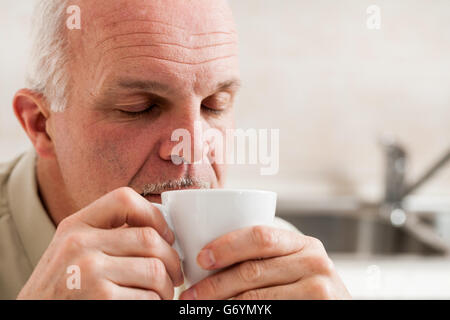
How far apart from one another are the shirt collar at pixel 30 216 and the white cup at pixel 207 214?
465 millimetres

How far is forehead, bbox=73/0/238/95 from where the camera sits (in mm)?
788

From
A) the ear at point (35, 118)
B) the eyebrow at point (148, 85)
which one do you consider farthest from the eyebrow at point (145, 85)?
the ear at point (35, 118)

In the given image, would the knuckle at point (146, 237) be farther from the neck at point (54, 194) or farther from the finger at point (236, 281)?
the neck at point (54, 194)

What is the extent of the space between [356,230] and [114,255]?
1.67 meters

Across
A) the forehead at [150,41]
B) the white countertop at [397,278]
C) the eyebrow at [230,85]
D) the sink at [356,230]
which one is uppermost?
the forehead at [150,41]

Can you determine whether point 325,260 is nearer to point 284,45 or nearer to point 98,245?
point 98,245

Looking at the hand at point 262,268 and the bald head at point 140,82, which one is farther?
the bald head at point 140,82

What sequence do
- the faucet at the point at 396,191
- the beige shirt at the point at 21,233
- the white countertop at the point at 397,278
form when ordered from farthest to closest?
1. the faucet at the point at 396,191
2. the white countertop at the point at 397,278
3. the beige shirt at the point at 21,233

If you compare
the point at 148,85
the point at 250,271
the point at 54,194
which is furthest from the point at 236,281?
the point at 54,194

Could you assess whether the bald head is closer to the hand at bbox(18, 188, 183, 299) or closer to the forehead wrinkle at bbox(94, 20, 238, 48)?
the forehead wrinkle at bbox(94, 20, 238, 48)

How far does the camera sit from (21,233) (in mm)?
941

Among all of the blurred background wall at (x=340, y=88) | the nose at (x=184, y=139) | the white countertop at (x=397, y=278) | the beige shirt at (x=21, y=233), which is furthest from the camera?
the blurred background wall at (x=340, y=88)

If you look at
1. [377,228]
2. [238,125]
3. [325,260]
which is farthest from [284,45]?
[325,260]

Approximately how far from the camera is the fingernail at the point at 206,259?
1.77ft
